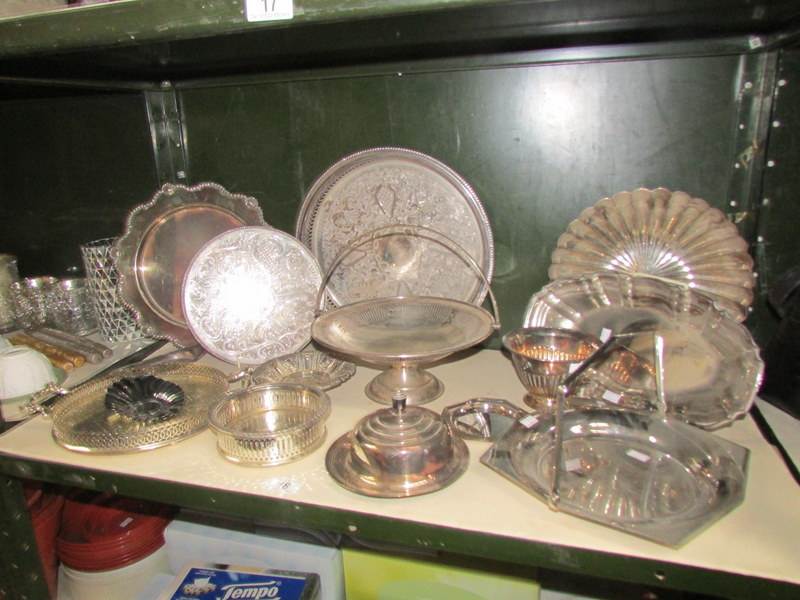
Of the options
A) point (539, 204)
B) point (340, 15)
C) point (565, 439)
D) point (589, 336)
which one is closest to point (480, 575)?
point (565, 439)

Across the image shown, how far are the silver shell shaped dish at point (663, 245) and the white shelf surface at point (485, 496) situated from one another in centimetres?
21

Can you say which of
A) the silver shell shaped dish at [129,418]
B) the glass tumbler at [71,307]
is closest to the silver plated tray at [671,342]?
the silver shell shaped dish at [129,418]

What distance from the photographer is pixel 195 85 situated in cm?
115

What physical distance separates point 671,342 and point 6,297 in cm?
130

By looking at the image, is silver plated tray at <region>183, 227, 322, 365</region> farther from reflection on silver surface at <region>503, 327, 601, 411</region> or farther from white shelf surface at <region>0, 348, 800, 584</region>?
reflection on silver surface at <region>503, 327, 601, 411</region>

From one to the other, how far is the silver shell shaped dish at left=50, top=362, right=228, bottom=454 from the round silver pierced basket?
51mm

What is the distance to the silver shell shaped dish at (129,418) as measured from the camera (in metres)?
0.79

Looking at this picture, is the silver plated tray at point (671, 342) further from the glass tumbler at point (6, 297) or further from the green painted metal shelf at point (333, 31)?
the glass tumbler at point (6, 297)

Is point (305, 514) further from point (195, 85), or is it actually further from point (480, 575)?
point (195, 85)

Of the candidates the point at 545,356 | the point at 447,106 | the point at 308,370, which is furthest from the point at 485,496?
the point at 447,106

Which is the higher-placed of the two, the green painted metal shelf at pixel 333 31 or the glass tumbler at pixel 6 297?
the green painted metal shelf at pixel 333 31

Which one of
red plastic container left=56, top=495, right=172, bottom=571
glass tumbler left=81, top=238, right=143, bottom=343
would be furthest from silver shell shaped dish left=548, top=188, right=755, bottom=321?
red plastic container left=56, top=495, right=172, bottom=571

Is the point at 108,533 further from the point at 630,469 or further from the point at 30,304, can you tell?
the point at 630,469

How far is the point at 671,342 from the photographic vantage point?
81 cm
